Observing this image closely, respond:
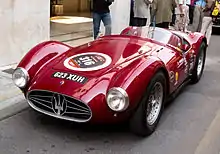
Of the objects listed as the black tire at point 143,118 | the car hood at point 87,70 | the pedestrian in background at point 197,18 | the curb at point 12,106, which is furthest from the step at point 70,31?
the black tire at point 143,118

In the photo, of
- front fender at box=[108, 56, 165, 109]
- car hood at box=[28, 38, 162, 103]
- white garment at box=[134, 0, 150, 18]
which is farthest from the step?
front fender at box=[108, 56, 165, 109]

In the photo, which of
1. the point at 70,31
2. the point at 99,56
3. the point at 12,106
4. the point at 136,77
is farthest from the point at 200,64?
the point at 70,31

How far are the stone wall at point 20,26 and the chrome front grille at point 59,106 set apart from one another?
2.80 meters

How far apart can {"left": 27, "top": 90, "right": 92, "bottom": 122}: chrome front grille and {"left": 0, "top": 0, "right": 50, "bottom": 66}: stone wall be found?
9.18 ft

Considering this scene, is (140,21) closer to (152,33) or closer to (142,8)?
(142,8)

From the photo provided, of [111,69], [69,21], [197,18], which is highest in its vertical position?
[197,18]

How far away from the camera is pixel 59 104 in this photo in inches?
159

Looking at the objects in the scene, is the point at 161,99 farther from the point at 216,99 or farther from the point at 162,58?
the point at 216,99

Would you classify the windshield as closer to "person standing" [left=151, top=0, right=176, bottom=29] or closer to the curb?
the curb

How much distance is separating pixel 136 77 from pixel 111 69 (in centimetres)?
39

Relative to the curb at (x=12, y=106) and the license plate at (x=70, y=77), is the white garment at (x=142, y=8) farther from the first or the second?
the license plate at (x=70, y=77)

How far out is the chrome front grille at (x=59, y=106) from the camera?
393cm

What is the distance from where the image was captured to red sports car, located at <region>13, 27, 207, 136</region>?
389 cm

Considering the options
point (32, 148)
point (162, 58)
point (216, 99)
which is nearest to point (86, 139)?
point (32, 148)
